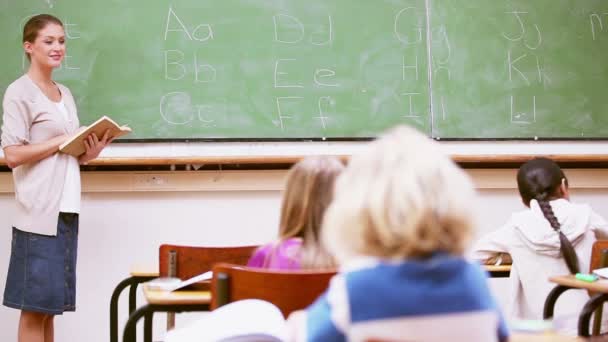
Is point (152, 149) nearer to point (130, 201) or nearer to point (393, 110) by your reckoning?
point (130, 201)

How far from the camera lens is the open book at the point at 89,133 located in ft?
11.8

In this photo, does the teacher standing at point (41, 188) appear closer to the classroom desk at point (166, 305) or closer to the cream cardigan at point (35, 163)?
the cream cardigan at point (35, 163)

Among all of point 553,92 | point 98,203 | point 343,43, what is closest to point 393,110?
point 343,43

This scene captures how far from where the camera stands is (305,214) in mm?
2219

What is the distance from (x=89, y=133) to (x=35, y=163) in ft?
0.97

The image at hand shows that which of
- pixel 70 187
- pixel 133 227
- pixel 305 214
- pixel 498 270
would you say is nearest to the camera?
pixel 305 214

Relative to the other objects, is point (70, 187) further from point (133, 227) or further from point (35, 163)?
point (133, 227)

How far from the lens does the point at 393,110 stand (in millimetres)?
4605

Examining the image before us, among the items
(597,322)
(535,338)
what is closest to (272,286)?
(535,338)

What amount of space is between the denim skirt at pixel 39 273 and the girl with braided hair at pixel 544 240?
191 centimetres

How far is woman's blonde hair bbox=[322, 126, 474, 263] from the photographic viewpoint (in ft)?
4.28

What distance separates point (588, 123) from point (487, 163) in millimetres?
666

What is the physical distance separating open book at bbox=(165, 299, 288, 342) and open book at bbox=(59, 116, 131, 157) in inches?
77.5

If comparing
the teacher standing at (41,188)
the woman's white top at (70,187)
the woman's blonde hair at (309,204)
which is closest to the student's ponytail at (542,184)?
the woman's blonde hair at (309,204)
